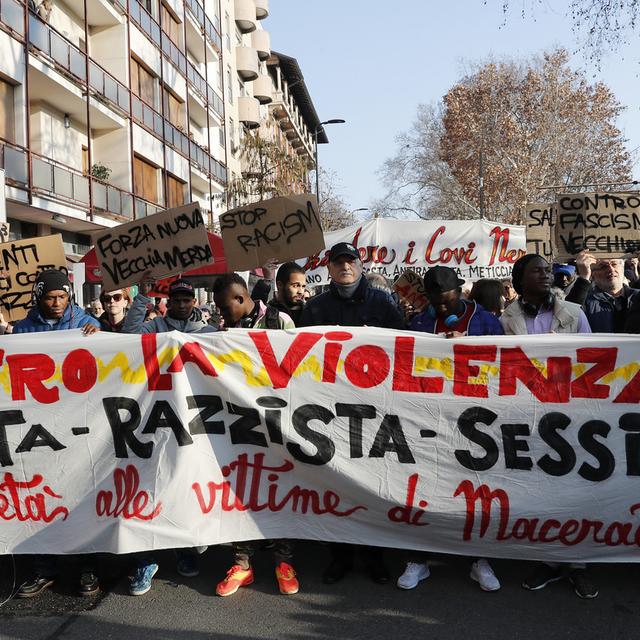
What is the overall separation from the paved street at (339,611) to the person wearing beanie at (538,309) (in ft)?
4.45

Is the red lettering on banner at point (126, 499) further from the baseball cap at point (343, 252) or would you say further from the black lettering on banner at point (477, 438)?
the baseball cap at point (343, 252)

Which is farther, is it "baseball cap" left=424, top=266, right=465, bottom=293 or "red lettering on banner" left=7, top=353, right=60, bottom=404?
"baseball cap" left=424, top=266, right=465, bottom=293

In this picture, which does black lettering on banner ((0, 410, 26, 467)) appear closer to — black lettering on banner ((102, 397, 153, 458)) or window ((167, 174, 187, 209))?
black lettering on banner ((102, 397, 153, 458))

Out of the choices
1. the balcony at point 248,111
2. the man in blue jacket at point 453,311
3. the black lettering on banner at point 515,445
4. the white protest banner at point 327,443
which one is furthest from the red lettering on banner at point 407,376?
the balcony at point 248,111

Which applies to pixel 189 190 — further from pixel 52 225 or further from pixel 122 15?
pixel 52 225

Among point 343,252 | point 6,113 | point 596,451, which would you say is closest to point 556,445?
point 596,451

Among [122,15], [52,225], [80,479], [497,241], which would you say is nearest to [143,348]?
[80,479]

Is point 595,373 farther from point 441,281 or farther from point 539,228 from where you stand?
point 539,228

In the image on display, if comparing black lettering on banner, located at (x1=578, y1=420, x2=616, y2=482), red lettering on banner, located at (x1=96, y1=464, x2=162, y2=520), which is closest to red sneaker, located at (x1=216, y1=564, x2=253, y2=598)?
red lettering on banner, located at (x1=96, y1=464, x2=162, y2=520)

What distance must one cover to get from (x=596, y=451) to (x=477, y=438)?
2.03ft

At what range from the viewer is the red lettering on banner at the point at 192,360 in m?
4.41

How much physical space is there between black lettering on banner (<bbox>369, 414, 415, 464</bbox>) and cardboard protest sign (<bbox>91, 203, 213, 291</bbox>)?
2.59 meters

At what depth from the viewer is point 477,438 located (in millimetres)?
4332

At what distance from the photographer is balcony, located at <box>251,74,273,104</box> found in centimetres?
4869
